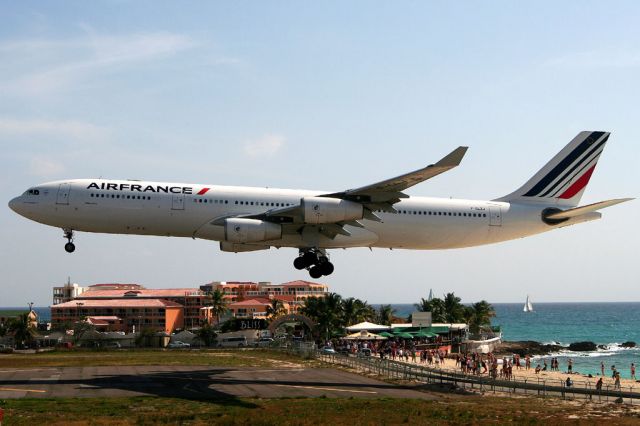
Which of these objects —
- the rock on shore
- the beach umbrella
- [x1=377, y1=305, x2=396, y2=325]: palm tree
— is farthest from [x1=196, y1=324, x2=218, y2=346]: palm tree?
the rock on shore

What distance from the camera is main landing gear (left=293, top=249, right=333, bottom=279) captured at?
4756cm

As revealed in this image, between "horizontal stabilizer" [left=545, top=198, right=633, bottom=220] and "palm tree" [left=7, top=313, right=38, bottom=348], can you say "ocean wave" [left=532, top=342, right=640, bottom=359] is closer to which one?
"palm tree" [left=7, top=313, right=38, bottom=348]

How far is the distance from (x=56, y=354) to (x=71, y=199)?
31395 mm

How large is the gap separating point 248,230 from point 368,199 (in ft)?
23.7

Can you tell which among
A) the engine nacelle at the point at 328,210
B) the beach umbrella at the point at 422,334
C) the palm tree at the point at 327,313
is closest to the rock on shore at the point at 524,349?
the beach umbrella at the point at 422,334

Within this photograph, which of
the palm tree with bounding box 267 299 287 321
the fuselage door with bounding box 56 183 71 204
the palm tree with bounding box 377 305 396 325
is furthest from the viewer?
the palm tree with bounding box 377 305 396 325

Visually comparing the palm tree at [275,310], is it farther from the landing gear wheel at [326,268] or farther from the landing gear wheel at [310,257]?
the landing gear wheel at [310,257]

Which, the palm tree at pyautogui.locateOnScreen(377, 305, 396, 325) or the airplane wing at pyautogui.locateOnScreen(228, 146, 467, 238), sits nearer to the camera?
the airplane wing at pyautogui.locateOnScreen(228, 146, 467, 238)

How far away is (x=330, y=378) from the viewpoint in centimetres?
4916

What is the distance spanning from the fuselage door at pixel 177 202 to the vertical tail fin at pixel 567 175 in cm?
2264

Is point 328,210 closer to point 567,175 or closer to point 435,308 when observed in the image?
point 567,175

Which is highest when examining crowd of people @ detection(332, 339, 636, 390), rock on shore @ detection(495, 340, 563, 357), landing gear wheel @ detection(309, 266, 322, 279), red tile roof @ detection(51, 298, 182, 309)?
landing gear wheel @ detection(309, 266, 322, 279)

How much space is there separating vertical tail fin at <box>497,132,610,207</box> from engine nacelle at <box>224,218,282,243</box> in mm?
18182

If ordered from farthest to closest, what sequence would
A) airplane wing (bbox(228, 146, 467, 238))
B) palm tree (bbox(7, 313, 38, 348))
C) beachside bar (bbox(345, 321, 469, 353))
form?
palm tree (bbox(7, 313, 38, 348)) < beachside bar (bbox(345, 321, 469, 353)) < airplane wing (bbox(228, 146, 467, 238))
